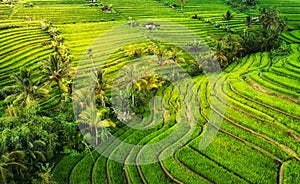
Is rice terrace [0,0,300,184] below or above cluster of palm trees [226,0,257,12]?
below

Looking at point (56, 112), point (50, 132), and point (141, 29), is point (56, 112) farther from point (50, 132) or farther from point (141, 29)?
point (141, 29)

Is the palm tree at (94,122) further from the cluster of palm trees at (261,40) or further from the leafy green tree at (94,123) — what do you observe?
the cluster of palm trees at (261,40)

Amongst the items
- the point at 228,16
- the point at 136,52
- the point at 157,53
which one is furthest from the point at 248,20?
the point at 136,52

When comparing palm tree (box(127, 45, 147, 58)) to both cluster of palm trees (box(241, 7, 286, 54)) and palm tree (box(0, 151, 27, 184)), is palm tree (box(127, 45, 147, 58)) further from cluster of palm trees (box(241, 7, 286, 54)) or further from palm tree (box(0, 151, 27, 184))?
palm tree (box(0, 151, 27, 184))

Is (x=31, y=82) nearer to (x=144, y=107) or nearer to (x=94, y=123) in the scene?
(x=94, y=123)

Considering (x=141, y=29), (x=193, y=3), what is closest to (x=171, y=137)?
(x=141, y=29)

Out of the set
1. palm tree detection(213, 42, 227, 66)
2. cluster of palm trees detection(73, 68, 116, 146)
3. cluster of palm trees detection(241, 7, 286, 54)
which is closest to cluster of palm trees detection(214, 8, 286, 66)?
cluster of palm trees detection(241, 7, 286, 54)
